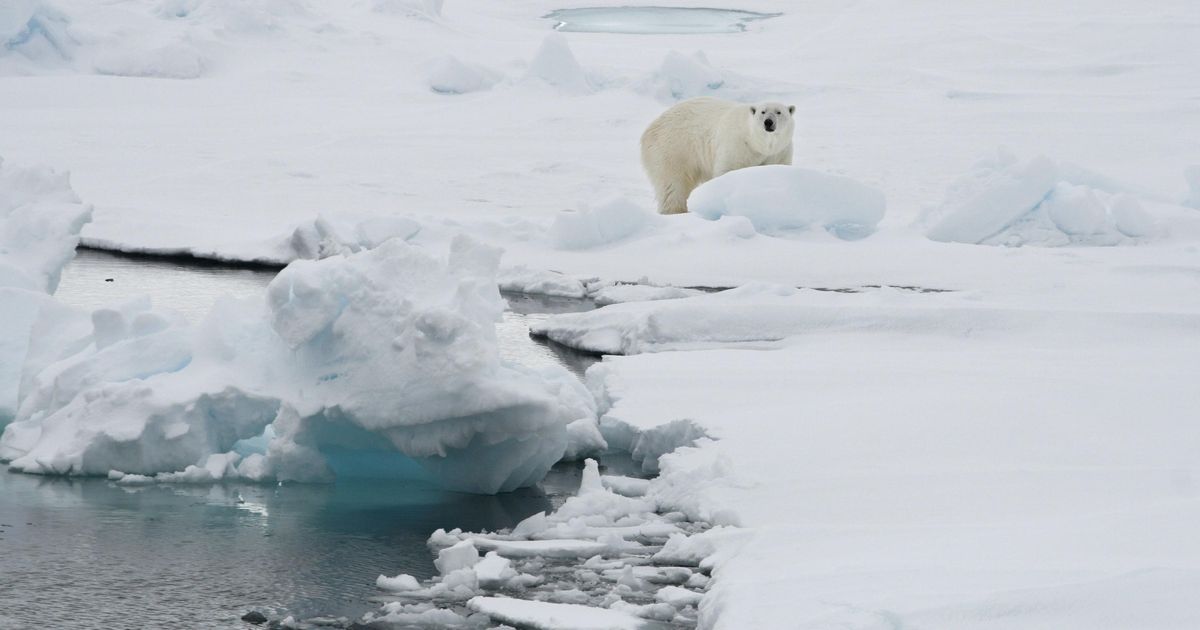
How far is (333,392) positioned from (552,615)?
1389mm

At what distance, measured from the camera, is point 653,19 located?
27766 mm

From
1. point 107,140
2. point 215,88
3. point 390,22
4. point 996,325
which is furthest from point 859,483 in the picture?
point 390,22

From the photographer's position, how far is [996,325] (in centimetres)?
649

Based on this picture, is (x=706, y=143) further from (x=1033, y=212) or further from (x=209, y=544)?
(x=209, y=544)

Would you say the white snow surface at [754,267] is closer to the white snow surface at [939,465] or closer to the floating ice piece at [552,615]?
the white snow surface at [939,465]

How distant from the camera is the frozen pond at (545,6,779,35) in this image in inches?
1000

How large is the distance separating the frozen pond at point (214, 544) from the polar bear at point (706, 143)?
510 centimetres

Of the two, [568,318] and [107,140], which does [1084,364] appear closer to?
[568,318]

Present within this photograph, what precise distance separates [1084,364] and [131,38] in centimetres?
1419

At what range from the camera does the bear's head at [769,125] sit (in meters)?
9.34

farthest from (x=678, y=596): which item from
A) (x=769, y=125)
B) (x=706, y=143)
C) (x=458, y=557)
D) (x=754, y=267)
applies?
(x=706, y=143)

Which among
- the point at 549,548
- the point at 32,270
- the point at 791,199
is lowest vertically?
the point at 791,199

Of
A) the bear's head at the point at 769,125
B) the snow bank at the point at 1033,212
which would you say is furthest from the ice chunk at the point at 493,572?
the snow bank at the point at 1033,212

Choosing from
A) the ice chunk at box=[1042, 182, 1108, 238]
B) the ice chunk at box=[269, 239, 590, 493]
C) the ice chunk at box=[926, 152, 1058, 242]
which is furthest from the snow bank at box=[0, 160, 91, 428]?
the ice chunk at box=[1042, 182, 1108, 238]
